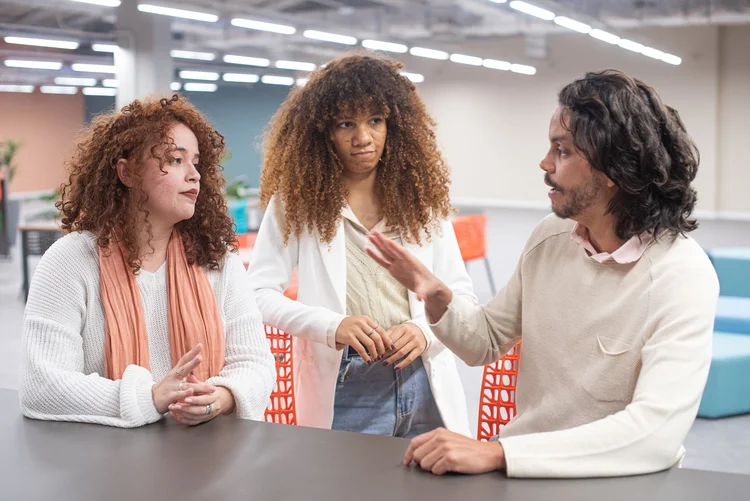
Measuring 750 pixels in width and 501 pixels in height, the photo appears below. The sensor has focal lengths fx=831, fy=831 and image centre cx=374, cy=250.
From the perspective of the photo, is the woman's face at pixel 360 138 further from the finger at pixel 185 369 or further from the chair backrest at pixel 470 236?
the chair backrest at pixel 470 236

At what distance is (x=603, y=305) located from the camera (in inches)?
68.4

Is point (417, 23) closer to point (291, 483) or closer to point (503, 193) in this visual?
point (503, 193)

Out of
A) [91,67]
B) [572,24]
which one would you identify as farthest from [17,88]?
[572,24]

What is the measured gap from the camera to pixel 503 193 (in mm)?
8406

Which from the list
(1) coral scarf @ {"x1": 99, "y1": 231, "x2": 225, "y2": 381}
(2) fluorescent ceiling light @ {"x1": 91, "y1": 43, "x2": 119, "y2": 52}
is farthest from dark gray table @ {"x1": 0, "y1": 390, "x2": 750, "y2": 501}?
(2) fluorescent ceiling light @ {"x1": 91, "y1": 43, "x2": 119, "y2": 52}

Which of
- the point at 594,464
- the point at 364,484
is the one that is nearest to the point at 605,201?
the point at 594,464

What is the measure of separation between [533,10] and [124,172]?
721 cm

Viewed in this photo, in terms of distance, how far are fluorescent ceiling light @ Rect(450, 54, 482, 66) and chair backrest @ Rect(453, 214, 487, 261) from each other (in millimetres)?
1759

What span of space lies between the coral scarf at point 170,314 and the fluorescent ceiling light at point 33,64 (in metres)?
7.40

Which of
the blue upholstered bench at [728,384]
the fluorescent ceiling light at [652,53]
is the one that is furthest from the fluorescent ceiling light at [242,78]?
the blue upholstered bench at [728,384]

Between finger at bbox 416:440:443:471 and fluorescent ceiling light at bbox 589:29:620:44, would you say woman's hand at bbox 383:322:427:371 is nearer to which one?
finger at bbox 416:440:443:471

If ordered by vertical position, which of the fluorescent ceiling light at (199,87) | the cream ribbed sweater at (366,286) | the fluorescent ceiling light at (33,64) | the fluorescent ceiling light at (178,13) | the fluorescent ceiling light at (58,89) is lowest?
the cream ribbed sweater at (366,286)

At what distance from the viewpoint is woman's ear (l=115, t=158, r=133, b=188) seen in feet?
6.74

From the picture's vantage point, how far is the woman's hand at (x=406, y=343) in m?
2.27
